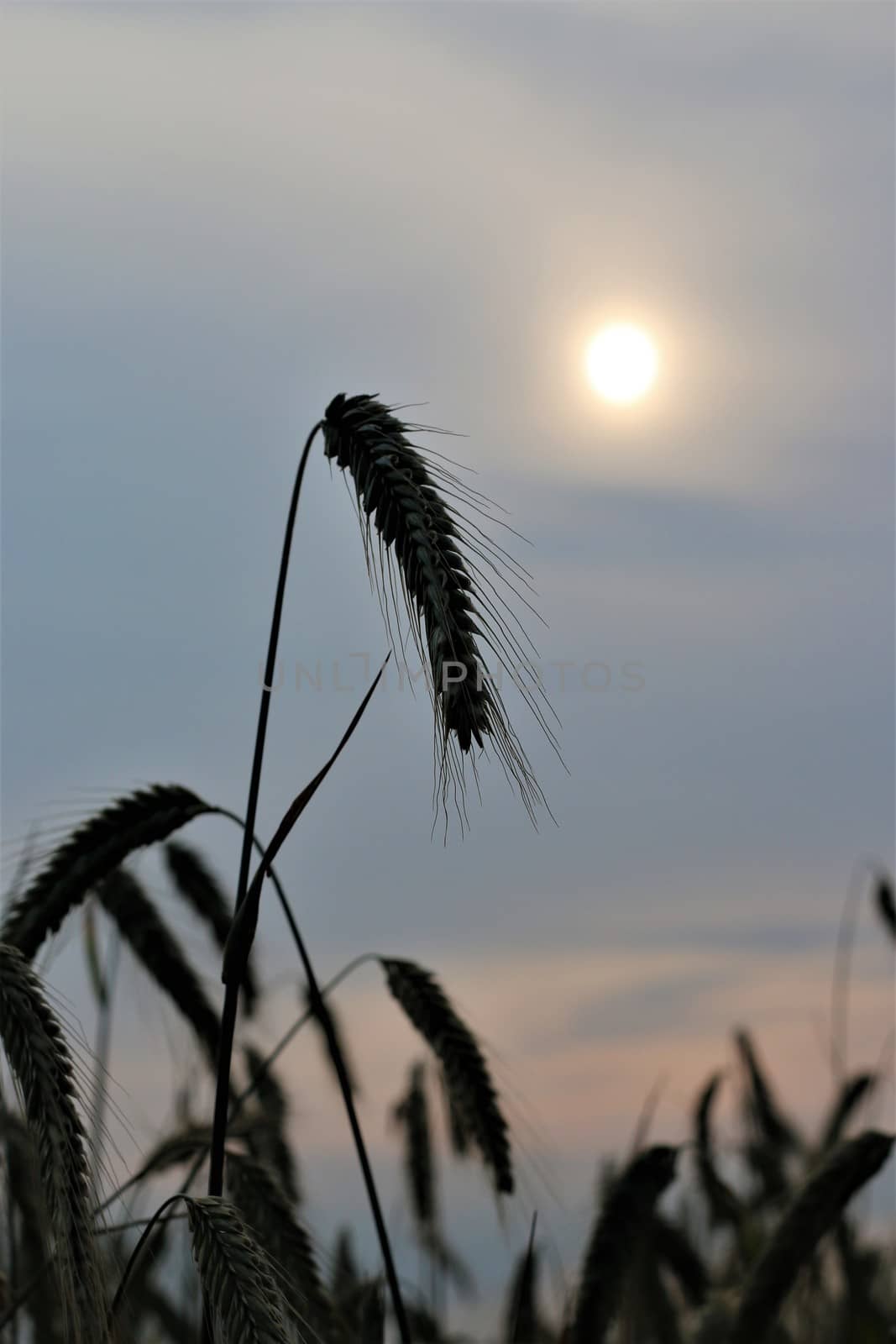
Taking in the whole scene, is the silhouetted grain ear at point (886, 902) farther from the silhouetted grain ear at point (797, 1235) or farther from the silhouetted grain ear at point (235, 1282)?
the silhouetted grain ear at point (235, 1282)

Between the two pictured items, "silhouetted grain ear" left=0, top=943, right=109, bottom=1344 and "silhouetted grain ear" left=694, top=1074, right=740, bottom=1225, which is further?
"silhouetted grain ear" left=694, top=1074, right=740, bottom=1225

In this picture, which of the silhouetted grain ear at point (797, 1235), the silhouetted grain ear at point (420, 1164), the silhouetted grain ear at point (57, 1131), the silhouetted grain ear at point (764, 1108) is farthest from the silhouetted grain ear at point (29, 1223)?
the silhouetted grain ear at point (764, 1108)

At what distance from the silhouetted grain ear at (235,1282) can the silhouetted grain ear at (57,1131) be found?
0.19 meters

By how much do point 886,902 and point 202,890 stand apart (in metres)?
3.62

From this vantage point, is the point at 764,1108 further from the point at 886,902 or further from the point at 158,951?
the point at 158,951

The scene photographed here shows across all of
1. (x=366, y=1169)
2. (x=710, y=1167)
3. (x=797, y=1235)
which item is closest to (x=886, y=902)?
(x=710, y=1167)

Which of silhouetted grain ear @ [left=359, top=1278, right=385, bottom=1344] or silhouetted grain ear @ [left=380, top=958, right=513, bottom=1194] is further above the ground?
silhouetted grain ear @ [left=380, top=958, right=513, bottom=1194]

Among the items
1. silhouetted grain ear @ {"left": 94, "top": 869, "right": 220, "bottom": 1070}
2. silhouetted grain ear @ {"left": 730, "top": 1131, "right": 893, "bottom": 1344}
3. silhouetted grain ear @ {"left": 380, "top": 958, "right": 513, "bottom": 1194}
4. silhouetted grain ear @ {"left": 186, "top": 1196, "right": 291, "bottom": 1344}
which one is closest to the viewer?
silhouetted grain ear @ {"left": 186, "top": 1196, "right": 291, "bottom": 1344}

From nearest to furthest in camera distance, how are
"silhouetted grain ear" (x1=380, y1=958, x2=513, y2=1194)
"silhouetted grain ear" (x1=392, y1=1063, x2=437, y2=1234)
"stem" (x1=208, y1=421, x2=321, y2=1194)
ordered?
"stem" (x1=208, y1=421, x2=321, y2=1194) < "silhouetted grain ear" (x1=380, y1=958, x2=513, y2=1194) < "silhouetted grain ear" (x1=392, y1=1063, x2=437, y2=1234)

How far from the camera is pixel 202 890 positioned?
5.40 meters

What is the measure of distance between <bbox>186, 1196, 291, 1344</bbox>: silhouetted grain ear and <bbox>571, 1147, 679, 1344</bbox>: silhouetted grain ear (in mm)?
2089

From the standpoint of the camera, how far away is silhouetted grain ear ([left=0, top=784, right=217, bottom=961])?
3264 mm

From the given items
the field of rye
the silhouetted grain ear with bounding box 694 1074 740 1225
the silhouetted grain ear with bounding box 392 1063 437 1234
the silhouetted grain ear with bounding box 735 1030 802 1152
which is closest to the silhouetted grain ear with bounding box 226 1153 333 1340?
the field of rye

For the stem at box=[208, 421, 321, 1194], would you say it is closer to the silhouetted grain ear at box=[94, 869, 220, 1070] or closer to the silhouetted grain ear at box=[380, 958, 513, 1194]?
the silhouetted grain ear at box=[380, 958, 513, 1194]
